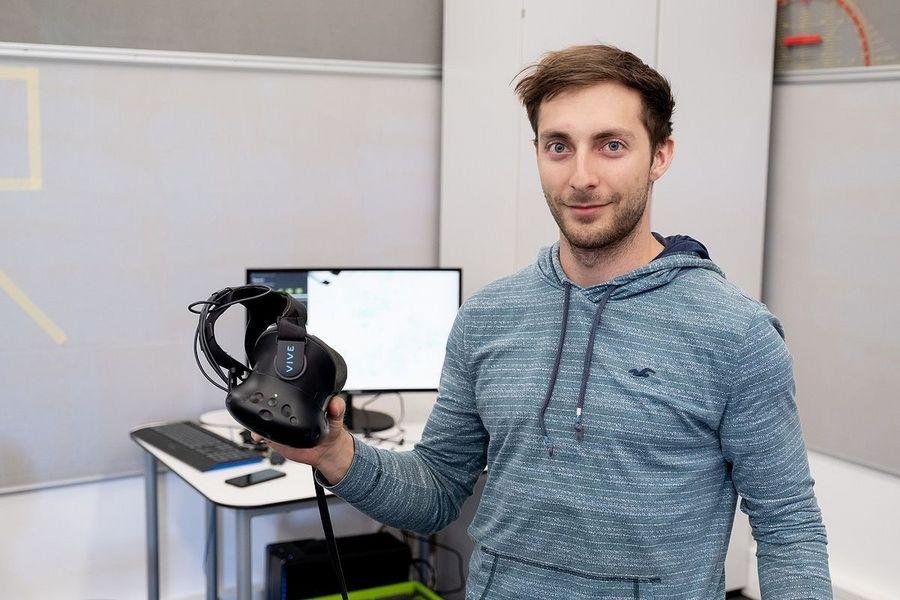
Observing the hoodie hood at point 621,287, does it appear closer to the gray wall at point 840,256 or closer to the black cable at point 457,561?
the gray wall at point 840,256

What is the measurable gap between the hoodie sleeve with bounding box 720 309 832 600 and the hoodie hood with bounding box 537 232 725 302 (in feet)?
0.41

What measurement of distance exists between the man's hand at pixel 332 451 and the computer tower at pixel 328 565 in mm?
1397

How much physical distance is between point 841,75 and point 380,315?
1.40 metres

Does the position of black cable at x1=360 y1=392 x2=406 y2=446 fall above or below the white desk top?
above

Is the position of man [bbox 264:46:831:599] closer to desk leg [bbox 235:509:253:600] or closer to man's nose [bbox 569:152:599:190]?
man's nose [bbox 569:152:599:190]

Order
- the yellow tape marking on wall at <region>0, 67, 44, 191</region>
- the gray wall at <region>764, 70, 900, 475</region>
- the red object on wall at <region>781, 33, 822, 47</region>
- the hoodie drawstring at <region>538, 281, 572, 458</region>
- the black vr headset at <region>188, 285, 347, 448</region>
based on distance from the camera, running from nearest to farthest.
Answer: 1. the black vr headset at <region>188, 285, 347, 448</region>
2. the hoodie drawstring at <region>538, 281, 572, 458</region>
3. the yellow tape marking on wall at <region>0, 67, 44, 191</region>
4. the gray wall at <region>764, 70, 900, 475</region>
5. the red object on wall at <region>781, 33, 822, 47</region>

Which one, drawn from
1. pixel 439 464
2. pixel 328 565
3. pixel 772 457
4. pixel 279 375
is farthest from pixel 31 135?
pixel 772 457

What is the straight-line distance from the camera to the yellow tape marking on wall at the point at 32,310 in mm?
2547

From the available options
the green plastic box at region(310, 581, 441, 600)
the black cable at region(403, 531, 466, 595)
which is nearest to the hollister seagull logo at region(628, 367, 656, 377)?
the green plastic box at region(310, 581, 441, 600)

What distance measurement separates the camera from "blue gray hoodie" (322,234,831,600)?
3.82 feet

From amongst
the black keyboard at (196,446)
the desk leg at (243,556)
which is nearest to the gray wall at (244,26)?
the black keyboard at (196,446)

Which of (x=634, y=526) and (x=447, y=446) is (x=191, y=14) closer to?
(x=447, y=446)

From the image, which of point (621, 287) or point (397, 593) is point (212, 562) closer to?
point (397, 593)

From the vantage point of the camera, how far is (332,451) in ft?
4.01
